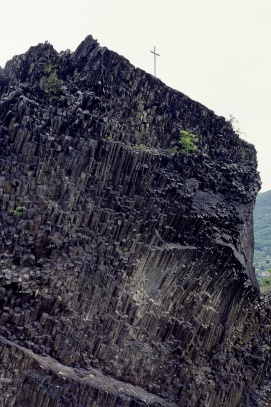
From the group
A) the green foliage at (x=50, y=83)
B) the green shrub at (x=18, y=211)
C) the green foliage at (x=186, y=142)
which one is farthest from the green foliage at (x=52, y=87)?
the green foliage at (x=186, y=142)

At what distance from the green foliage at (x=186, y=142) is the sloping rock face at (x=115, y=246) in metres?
0.26

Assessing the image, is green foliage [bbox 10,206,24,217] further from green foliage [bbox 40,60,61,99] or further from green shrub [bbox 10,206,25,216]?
green foliage [bbox 40,60,61,99]

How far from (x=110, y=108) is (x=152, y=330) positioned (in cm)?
683

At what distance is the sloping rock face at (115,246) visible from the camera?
1303cm

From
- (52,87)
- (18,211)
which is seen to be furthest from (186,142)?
(18,211)

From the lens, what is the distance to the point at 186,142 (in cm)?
1766

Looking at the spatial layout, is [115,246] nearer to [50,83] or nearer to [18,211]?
[18,211]

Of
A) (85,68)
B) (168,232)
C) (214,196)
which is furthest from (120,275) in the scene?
(85,68)

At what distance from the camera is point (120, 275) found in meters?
14.4

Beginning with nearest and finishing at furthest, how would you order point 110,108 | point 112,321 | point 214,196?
point 112,321 < point 110,108 < point 214,196

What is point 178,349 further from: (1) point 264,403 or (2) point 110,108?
(2) point 110,108

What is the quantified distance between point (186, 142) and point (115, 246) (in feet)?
16.3

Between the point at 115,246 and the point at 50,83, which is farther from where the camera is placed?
the point at 50,83

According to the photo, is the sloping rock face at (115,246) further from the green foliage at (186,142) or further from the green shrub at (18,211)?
the green foliage at (186,142)
